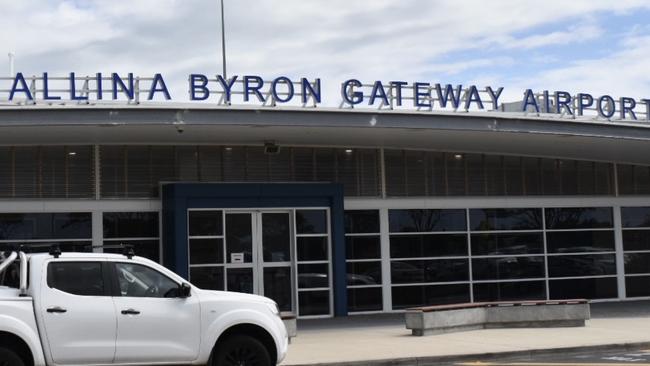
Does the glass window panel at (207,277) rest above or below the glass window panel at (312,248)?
below

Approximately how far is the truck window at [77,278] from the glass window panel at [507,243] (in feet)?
47.6

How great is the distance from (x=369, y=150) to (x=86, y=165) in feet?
22.6

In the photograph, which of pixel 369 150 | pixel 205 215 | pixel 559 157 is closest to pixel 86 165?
pixel 205 215

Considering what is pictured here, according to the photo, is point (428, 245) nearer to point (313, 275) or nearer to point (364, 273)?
point (364, 273)

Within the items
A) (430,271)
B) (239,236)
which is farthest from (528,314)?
(239,236)

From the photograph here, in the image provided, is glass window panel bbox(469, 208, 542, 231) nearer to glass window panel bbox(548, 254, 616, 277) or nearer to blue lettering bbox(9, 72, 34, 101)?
glass window panel bbox(548, 254, 616, 277)

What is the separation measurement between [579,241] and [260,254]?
9295mm

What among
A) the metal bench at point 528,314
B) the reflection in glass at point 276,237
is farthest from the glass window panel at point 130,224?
the metal bench at point 528,314

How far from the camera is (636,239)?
26531mm

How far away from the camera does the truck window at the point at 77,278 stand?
11219 millimetres

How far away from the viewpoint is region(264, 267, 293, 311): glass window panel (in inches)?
867

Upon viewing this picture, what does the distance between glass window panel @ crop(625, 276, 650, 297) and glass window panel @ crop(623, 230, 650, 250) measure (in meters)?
0.87

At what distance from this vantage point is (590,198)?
25.7 m

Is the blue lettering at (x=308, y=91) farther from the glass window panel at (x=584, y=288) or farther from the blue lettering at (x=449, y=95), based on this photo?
the glass window panel at (x=584, y=288)
